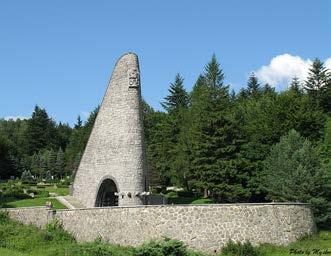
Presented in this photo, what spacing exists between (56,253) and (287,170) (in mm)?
19821

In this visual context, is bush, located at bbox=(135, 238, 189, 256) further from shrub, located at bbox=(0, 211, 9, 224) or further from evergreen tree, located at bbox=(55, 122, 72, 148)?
evergreen tree, located at bbox=(55, 122, 72, 148)

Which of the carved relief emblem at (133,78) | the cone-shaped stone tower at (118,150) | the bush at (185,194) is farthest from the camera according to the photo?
the bush at (185,194)

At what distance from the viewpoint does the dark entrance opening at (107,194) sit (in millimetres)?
41875

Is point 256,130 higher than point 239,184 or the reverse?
higher

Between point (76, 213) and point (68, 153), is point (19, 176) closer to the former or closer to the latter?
point (68, 153)

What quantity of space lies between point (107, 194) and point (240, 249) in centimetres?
1980

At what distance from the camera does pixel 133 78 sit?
41531 mm

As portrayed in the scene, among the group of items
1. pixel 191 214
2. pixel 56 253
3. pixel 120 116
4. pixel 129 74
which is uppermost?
pixel 129 74

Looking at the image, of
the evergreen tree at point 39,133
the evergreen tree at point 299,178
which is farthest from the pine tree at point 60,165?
the evergreen tree at point 299,178

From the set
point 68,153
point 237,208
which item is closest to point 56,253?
point 237,208

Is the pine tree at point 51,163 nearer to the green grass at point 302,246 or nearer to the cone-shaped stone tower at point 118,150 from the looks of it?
the cone-shaped stone tower at point 118,150

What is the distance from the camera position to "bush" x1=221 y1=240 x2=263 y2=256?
24.8 metres

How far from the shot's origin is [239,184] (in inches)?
1834

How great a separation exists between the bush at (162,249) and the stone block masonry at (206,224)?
3.22 meters
